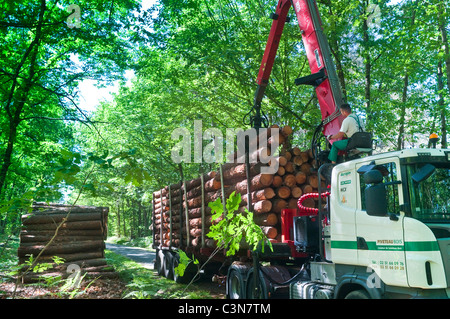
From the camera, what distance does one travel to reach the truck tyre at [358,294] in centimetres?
443

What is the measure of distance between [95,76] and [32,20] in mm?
3119

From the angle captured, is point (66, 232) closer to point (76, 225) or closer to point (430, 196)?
point (76, 225)

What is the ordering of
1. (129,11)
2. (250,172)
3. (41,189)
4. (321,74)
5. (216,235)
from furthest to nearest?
(129,11), (250,172), (321,74), (41,189), (216,235)

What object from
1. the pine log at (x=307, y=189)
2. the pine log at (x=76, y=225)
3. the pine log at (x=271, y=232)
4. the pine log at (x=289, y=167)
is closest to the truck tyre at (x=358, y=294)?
the pine log at (x=271, y=232)

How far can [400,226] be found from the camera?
4.12 metres

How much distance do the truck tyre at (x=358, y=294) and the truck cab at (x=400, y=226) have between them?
0.35ft

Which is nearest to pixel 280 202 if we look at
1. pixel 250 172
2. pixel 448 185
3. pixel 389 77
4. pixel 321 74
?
pixel 250 172

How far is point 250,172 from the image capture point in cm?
747

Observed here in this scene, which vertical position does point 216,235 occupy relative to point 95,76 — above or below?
below

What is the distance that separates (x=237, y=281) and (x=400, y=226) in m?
4.15

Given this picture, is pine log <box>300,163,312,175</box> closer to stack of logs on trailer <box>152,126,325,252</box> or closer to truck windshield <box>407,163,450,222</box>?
stack of logs on trailer <box>152,126,325,252</box>

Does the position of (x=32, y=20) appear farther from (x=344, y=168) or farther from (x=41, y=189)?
(x=344, y=168)

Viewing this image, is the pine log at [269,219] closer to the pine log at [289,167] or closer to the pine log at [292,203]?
the pine log at [292,203]

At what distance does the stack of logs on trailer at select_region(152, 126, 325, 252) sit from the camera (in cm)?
702
